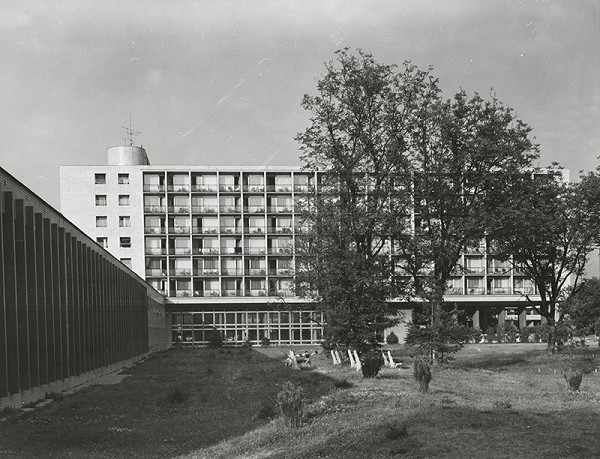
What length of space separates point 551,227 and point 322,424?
30.9 meters

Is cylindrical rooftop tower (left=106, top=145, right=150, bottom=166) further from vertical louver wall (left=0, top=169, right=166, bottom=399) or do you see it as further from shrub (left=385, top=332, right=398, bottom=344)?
vertical louver wall (left=0, top=169, right=166, bottom=399)

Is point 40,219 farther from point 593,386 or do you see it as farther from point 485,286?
point 485,286

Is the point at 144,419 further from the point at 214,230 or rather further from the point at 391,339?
the point at 214,230

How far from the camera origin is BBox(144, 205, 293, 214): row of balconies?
83125 mm

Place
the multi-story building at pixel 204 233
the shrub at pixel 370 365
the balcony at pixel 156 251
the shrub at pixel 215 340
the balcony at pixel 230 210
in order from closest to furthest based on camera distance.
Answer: the shrub at pixel 370 365 → the shrub at pixel 215 340 → the multi-story building at pixel 204 233 → the balcony at pixel 156 251 → the balcony at pixel 230 210

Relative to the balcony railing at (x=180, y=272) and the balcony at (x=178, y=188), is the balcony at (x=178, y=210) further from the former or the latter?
the balcony railing at (x=180, y=272)

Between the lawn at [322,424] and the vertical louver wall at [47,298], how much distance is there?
1.79 metres

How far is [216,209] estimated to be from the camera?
83.8 metres

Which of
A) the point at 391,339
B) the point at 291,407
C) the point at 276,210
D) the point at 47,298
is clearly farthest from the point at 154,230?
the point at 291,407

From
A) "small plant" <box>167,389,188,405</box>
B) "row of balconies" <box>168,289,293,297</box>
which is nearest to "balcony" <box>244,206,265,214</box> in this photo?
"row of balconies" <box>168,289,293,297</box>

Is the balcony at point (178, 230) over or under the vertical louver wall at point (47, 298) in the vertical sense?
over

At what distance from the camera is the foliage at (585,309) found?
41.0m

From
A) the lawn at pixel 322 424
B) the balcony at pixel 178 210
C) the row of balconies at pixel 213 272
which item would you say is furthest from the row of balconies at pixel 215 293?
the lawn at pixel 322 424

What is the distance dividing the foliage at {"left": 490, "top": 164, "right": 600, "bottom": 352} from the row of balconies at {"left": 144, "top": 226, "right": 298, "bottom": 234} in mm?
41624
